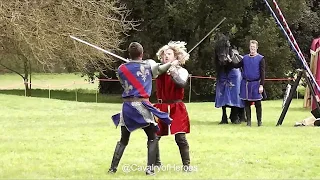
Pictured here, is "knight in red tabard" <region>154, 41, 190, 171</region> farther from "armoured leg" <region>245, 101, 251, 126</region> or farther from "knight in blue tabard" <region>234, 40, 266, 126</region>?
"armoured leg" <region>245, 101, 251, 126</region>

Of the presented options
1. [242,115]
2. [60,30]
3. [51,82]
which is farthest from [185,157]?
[51,82]

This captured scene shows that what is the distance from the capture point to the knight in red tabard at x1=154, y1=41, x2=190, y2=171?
738cm

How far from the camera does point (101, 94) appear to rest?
1292 inches

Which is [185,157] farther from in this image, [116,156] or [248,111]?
[248,111]

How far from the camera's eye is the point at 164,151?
29.9 feet

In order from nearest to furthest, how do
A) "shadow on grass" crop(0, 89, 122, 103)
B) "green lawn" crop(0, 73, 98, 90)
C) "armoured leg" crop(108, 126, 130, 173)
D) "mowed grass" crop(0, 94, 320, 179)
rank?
1. "armoured leg" crop(108, 126, 130, 173)
2. "mowed grass" crop(0, 94, 320, 179)
3. "shadow on grass" crop(0, 89, 122, 103)
4. "green lawn" crop(0, 73, 98, 90)

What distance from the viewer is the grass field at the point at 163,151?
743 centimetres

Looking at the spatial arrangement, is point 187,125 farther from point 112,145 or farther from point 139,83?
point 112,145

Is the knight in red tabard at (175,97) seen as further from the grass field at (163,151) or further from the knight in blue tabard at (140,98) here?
the grass field at (163,151)

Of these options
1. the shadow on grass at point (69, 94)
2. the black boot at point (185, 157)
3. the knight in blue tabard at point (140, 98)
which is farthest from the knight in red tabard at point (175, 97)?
the shadow on grass at point (69, 94)

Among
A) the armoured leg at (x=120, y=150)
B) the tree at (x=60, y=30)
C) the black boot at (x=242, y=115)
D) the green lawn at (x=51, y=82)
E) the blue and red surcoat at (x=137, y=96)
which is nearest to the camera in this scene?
the blue and red surcoat at (x=137, y=96)

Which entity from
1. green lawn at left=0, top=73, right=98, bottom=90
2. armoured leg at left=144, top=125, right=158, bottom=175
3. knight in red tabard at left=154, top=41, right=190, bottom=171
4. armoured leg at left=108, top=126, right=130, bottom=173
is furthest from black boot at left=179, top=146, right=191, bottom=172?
green lawn at left=0, top=73, right=98, bottom=90

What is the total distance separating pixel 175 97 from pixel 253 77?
209 inches

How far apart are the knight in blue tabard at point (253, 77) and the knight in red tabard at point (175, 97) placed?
16.4 ft
